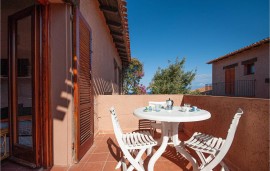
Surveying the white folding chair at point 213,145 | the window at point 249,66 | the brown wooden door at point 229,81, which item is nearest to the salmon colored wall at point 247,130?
the white folding chair at point 213,145

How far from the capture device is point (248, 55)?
425 inches

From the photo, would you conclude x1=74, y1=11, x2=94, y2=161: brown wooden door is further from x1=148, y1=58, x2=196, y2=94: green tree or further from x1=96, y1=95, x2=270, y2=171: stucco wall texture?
x1=148, y1=58, x2=196, y2=94: green tree

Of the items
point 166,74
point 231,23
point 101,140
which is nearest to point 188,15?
point 231,23

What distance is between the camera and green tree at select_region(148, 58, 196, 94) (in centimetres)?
705

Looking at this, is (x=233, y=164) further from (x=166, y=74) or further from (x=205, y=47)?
(x=205, y=47)

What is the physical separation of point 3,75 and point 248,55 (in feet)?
42.1

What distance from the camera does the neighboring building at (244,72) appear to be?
9.57 metres

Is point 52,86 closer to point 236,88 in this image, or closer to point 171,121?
point 171,121

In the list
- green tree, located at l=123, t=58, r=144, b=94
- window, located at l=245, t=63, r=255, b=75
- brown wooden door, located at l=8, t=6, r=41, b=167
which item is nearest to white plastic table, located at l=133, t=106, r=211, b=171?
brown wooden door, located at l=8, t=6, r=41, b=167

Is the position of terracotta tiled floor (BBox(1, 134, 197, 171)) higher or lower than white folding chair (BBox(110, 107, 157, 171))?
lower

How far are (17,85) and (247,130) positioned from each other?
11.5 feet

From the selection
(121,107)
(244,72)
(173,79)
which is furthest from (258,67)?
(121,107)

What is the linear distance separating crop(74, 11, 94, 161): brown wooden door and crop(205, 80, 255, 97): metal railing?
10888mm

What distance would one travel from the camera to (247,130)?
81.7 inches
